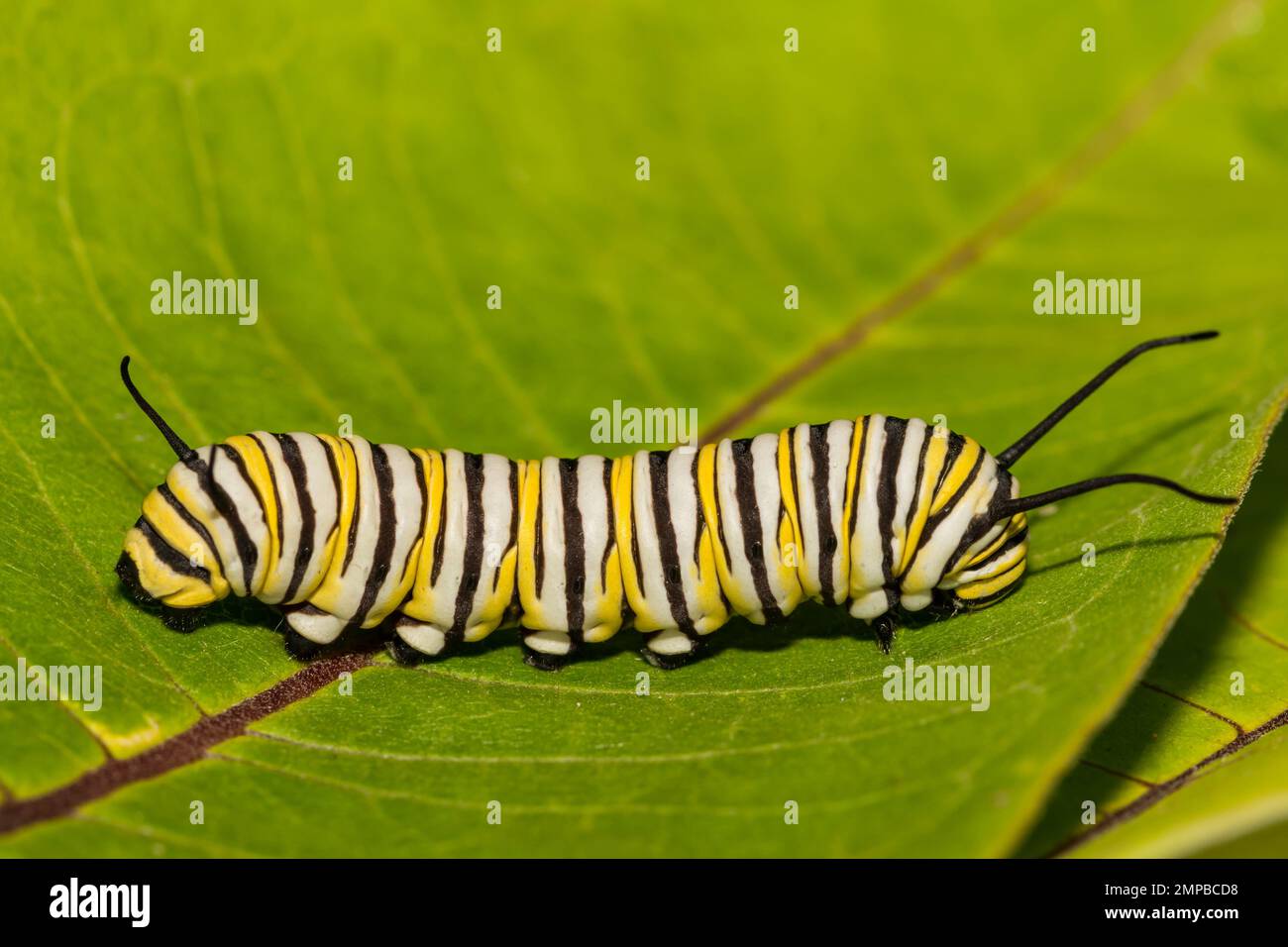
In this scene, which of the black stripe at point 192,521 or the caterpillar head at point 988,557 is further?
the caterpillar head at point 988,557

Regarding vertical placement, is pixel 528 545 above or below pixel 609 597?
above

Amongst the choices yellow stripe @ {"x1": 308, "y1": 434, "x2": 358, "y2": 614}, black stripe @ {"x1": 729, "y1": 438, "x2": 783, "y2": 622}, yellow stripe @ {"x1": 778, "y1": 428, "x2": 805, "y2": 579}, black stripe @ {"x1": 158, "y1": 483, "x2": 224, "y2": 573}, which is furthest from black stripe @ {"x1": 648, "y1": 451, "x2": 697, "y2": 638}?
black stripe @ {"x1": 158, "y1": 483, "x2": 224, "y2": 573}

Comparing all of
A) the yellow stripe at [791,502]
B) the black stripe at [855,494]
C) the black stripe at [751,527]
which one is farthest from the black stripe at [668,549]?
the black stripe at [855,494]

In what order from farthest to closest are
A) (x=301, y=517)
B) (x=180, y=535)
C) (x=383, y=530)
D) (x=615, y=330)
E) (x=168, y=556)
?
(x=615, y=330) < (x=383, y=530) < (x=301, y=517) < (x=180, y=535) < (x=168, y=556)

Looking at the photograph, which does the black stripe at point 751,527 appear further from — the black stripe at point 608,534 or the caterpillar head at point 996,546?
the caterpillar head at point 996,546

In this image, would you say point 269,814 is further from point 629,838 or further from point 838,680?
point 838,680

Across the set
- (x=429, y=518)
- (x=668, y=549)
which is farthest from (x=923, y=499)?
(x=429, y=518)

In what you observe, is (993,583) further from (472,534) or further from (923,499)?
(472,534)
